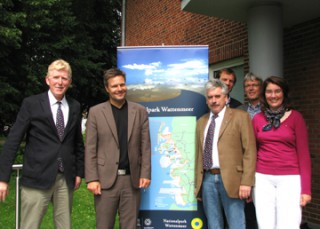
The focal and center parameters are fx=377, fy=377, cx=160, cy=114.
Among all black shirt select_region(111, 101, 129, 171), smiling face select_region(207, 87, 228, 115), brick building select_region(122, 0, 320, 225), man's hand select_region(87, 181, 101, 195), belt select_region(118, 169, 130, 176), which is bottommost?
man's hand select_region(87, 181, 101, 195)

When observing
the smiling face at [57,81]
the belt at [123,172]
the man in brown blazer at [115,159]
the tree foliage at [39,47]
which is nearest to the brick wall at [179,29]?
the tree foliage at [39,47]

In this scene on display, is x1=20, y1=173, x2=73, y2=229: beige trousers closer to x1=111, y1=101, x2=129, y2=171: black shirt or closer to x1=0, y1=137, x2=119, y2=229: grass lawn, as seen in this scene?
x1=111, y1=101, x2=129, y2=171: black shirt

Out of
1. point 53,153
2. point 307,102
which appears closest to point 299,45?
point 307,102

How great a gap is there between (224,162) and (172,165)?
2.98 feet

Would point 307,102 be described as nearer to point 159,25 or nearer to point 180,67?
point 180,67

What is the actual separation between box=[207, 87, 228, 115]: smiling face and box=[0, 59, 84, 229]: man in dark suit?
1.33 m

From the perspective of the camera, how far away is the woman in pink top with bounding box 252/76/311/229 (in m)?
3.23

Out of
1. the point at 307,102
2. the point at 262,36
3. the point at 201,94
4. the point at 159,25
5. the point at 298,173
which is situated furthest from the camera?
the point at 159,25

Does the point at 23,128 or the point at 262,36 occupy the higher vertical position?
the point at 262,36

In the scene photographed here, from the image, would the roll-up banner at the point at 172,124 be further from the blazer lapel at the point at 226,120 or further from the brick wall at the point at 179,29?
the brick wall at the point at 179,29

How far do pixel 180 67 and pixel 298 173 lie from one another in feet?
5.71

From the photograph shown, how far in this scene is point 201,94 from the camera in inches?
167

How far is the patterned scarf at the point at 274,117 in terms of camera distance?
3.36 m

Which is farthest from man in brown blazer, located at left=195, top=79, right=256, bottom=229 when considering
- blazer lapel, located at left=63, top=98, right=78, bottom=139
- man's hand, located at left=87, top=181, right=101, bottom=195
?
blazer lapel, located at left=63, top=98, right=78, bottom=139
